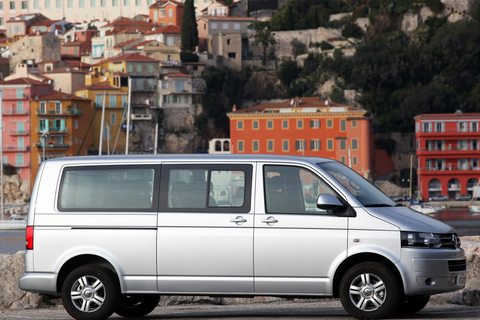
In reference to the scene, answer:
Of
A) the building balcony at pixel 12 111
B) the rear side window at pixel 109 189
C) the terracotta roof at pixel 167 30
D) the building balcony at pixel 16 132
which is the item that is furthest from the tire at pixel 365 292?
the terracotta roof at pixel 167 30

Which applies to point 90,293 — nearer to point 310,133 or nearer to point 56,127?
point 310,133

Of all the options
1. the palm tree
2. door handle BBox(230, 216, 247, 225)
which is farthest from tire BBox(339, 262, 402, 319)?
the palm tree

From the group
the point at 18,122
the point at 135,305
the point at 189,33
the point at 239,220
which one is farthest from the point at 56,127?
the point at 239,220

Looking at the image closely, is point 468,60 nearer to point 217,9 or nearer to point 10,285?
point 217,9

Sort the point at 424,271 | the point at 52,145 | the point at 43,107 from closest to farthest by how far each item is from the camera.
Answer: the point at 424,271, the point at 52,145, the point at 43,107

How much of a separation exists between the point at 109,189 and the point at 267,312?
231cm

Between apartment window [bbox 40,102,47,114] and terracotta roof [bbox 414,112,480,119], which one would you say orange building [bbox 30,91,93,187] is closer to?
apartment window [bbox 40,102,47,114]

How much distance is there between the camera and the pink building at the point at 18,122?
255 ft

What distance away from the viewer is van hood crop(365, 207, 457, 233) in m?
8.34

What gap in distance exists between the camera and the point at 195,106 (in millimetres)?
87938

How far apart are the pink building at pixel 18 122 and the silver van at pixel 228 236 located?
230 ft

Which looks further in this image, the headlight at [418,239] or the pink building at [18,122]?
the pink building at [18,122]

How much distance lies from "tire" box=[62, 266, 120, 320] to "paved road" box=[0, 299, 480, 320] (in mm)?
537

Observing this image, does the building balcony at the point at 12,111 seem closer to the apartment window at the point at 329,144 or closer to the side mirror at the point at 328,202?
the apartment window at the point at 329,144
